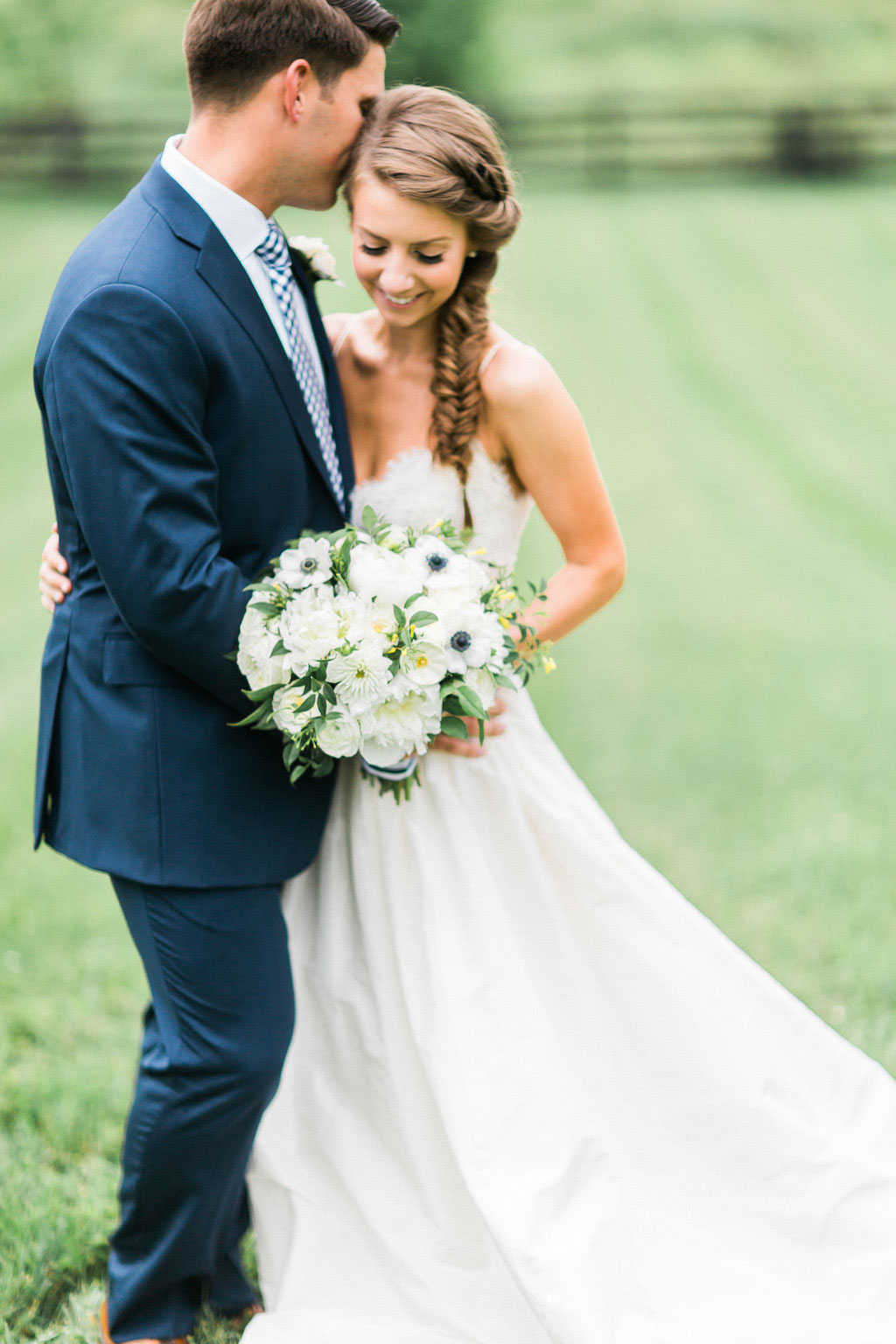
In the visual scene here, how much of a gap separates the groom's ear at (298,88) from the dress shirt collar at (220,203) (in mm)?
196

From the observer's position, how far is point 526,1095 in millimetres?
2674

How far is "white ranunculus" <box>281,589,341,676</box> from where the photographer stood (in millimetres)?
2256

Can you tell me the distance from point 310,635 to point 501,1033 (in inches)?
39.6

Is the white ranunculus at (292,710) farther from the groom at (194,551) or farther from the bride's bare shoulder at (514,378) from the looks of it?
the bride's bare shoulder at (514,378)

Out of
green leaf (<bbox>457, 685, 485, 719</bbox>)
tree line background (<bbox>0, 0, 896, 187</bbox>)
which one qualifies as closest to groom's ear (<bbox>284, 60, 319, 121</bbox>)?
green leaf (<bbox>457, 685, 485, 719</bbox>)

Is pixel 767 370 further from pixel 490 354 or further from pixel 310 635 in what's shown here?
pixel 310 635

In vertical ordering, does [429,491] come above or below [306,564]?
above

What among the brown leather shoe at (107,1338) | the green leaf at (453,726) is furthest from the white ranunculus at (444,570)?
the brown leather shoe at (107,1338)

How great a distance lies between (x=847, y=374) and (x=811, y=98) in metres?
15.8

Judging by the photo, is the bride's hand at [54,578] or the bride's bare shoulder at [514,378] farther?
the bride's bare shoulder at [514,378]

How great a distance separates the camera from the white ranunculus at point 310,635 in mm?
2256

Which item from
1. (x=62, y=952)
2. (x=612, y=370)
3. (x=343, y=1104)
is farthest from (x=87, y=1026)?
(x=612, y=370)

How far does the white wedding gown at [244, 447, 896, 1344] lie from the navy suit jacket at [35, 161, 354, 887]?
324mm

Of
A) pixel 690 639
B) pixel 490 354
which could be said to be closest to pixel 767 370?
pixel 690 639
